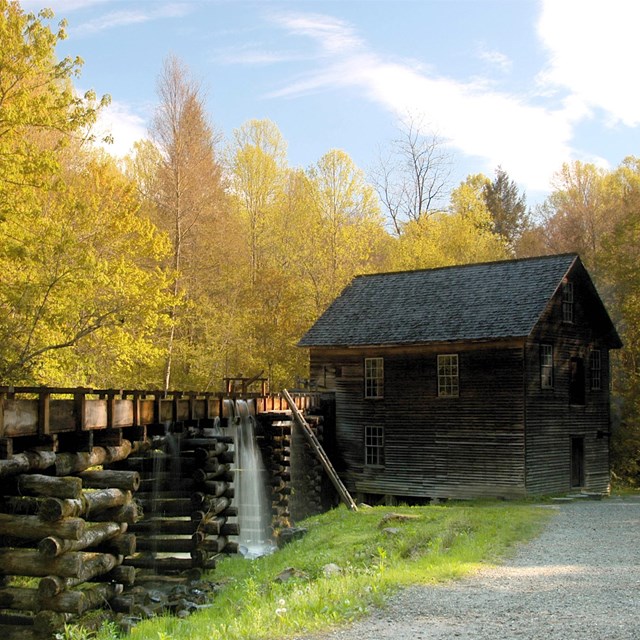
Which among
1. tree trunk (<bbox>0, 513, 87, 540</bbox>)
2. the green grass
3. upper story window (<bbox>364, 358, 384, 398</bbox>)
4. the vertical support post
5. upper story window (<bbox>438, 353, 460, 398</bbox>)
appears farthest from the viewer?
upper story window (<bbox>364, 358, 384, 398</bbox>)

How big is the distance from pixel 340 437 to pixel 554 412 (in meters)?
7.92

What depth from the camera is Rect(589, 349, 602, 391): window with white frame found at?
2959 centimetres

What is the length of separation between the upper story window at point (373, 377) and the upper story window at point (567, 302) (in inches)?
267

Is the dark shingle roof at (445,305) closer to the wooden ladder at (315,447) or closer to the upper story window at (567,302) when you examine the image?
the upper story window at (567,302)

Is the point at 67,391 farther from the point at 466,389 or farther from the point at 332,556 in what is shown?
the point at 466,389

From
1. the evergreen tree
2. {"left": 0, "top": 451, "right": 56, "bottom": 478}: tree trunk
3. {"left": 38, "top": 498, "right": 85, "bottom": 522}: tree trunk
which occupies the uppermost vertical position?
the evergreen tree

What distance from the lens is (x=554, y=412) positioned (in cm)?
2697

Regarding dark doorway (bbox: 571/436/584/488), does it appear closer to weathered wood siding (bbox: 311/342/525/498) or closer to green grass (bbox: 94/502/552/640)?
weathered wood siding (bbox: 311/342/525/498)

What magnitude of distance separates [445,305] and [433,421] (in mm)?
4243

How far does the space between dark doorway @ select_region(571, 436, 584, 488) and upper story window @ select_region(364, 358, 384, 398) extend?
7.28 metres

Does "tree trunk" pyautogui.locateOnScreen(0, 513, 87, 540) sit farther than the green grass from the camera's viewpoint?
Yes

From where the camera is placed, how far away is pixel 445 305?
28.1 m

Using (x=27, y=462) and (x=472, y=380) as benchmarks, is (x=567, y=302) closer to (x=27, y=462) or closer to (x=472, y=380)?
(x=472, y=380)

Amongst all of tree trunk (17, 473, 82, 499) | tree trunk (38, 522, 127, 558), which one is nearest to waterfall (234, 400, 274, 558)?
tree trunk (38, 522, 127, 558)
